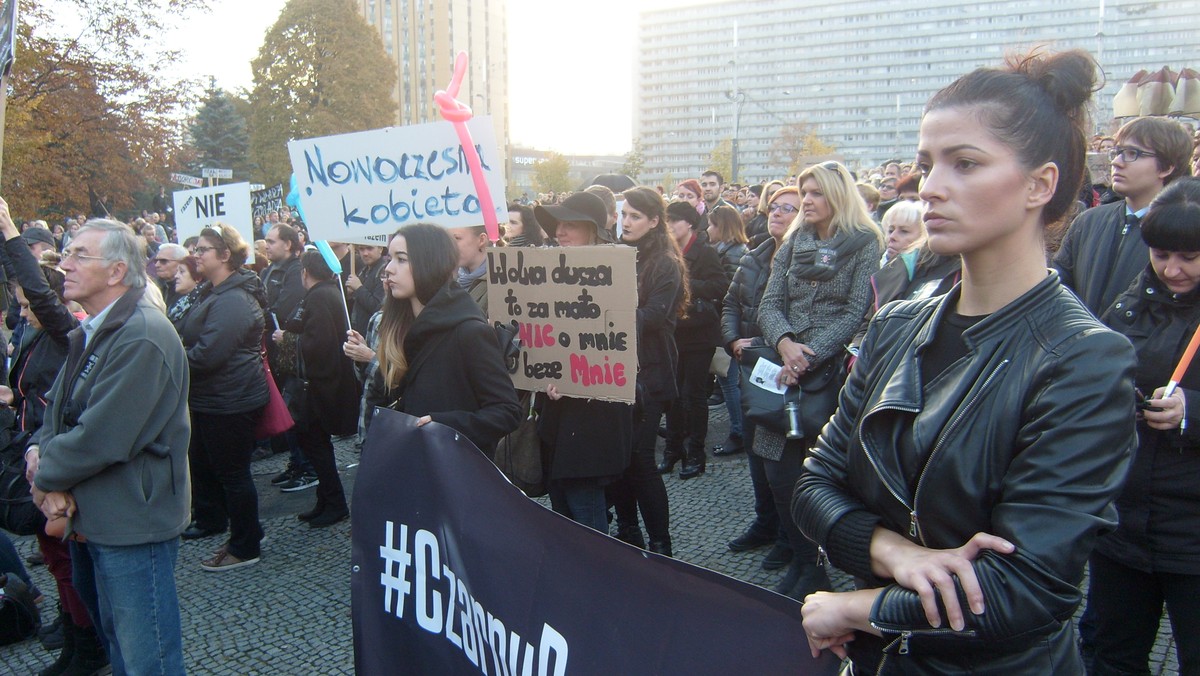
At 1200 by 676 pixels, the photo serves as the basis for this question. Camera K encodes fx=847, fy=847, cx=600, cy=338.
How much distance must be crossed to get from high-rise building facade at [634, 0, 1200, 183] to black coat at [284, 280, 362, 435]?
363ft

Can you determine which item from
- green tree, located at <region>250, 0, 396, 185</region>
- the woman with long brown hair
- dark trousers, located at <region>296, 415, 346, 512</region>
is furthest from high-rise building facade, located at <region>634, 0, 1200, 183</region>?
the woman with long brown hair

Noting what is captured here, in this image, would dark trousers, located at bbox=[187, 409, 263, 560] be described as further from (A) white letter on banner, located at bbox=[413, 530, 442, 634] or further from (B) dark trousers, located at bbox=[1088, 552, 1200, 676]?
(B) dark trousers, located at bbox=[1088, 552, 1200, 676]

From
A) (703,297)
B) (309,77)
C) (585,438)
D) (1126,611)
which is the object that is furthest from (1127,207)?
(309,77)

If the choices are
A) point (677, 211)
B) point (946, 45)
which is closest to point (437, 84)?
point (946, 45)

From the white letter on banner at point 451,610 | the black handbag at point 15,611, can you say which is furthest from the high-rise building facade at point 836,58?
the white letter on banner at point 451,610

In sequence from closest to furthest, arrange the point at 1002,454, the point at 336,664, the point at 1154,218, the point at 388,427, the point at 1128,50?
1. the point at 1002,454
2. the point at 1154,218
3. the point at 388,427
4. the point at 336,664
5. the point at 1128,50

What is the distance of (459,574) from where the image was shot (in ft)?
7.66

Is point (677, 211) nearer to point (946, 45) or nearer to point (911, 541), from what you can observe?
point (911, 541)

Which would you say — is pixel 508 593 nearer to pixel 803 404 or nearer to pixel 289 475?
pixel 803 404

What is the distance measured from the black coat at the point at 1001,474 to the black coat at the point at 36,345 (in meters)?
4.26

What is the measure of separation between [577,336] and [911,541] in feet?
8.73

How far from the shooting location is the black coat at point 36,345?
168 inches

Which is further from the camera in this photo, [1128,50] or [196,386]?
[1128,50]

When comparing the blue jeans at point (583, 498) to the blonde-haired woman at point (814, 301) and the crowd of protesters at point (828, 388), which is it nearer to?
the crowd of protesters at point (828, 388)
